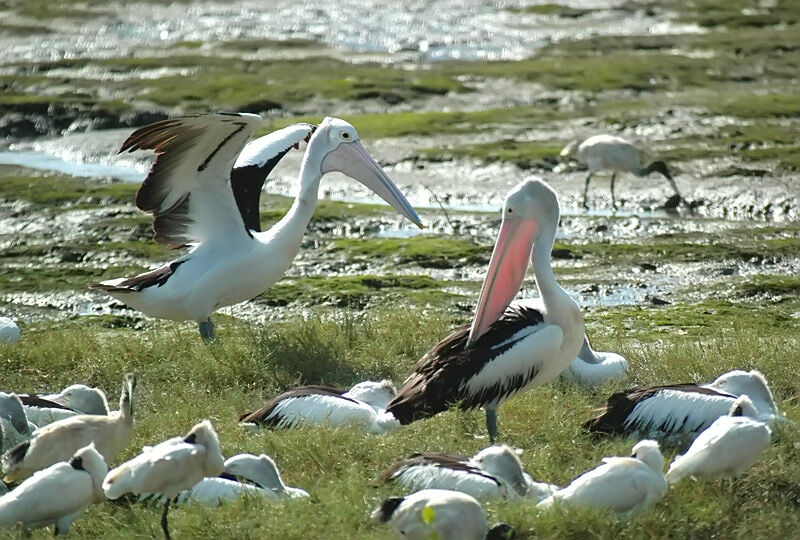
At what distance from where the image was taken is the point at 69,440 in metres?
5.03

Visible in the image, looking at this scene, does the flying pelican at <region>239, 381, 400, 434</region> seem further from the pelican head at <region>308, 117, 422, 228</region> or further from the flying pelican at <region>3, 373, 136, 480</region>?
the pelican head at <region>308, 117, 422, 228</region>

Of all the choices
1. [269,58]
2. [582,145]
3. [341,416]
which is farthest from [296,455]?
[269,58]

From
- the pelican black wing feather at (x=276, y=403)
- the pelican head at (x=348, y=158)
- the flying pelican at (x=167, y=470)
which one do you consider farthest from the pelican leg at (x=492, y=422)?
the pelican head at (x=348, y=158)

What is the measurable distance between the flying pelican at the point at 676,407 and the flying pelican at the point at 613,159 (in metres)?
7.34

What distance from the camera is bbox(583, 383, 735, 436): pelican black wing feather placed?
18.3ft

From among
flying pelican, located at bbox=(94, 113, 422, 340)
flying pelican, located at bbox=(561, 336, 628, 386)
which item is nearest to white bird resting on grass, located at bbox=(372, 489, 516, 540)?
flying pelican, located at bbox=(561, 336, 628, 386)

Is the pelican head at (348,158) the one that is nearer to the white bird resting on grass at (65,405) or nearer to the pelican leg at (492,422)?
the pelican leg at (492,422)

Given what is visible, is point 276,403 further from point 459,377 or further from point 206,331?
point 206,331

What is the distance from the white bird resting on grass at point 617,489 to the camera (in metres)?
4.41

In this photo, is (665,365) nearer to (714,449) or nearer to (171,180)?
(714,449)

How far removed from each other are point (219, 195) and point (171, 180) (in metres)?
0.32

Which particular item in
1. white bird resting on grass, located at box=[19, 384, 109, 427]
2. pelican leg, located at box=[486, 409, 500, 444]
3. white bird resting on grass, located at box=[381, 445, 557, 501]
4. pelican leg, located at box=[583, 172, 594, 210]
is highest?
white bird resting on grass, located at box=[381, 445, 557, 501]

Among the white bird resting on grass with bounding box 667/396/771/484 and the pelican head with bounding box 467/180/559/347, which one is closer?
the white bird resting on grass with bounding box 667/396/771/484

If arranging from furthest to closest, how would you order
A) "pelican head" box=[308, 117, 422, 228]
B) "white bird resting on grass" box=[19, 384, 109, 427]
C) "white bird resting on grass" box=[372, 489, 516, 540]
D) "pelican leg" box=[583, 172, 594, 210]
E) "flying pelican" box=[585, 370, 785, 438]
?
"pelican leg" box=[583, 172, 594, 210] < "pelican head" box=[308, 117, 422, 228] < "white bird resting on grass" box=[19, 384, 109, 427] < "flying pelican" box=[585, 370, 785, 438] < "white bird resting on grass" box=[372, 489, 516, 540]
